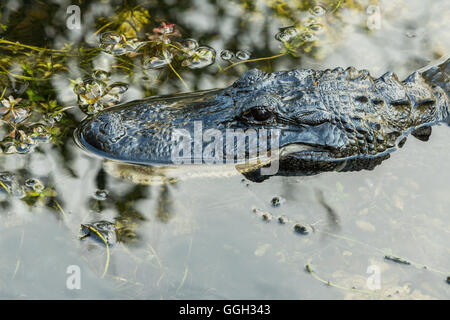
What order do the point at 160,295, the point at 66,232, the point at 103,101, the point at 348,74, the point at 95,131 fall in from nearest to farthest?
the point at 160,295 < the point at 66,232 < the point at 95,131 < the point at 348,74 < the point at 103,101

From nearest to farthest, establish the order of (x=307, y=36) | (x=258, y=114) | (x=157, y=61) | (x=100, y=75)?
(x=258, y=114) → (x=100, y=75) → (x=157, y=61) → (x=307, y=36)

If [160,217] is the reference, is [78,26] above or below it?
above

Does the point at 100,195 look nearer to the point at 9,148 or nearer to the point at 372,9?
the point at 9,148

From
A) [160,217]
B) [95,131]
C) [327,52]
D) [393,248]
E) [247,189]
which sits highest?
[327,52]

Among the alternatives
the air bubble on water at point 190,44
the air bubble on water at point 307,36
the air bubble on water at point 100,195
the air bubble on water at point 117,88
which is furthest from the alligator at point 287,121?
the air bubble on water at point 307,36

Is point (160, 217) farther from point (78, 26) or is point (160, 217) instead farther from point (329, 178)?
point (78, 26)

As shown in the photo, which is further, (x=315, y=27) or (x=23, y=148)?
(x=315, y=27)

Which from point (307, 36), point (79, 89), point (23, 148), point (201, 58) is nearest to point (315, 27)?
point (307, 36)

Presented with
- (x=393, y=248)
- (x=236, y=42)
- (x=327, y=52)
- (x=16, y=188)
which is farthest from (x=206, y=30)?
(x=393, y=248)
